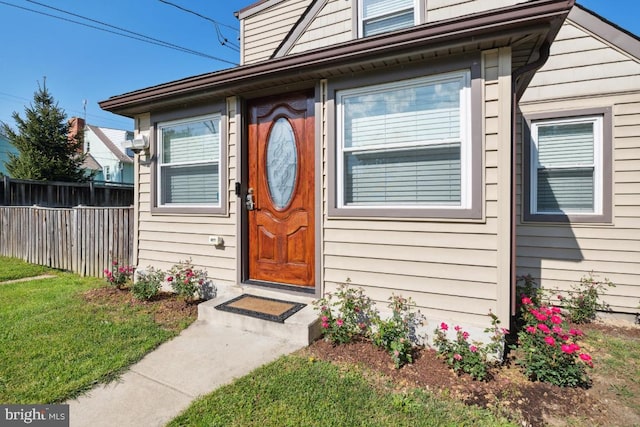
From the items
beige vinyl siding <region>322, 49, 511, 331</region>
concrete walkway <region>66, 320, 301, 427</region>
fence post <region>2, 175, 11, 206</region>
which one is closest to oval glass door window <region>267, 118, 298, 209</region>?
beige vinyl siding <region>322, 49, 511, 331</region>

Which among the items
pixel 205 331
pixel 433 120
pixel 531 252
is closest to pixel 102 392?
pixel 205 331

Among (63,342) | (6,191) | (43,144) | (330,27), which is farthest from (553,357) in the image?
(43,144)

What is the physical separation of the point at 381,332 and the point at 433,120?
1.95 m

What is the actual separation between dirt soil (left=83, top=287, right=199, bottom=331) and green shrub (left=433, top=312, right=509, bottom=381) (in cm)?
254

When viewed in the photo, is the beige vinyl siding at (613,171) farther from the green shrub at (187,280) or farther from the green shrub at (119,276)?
the green shrub at (119,276)

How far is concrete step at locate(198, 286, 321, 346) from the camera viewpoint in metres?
2.94

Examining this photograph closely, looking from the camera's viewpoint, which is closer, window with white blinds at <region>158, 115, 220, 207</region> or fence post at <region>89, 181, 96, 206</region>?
window with white blinds at <region>158, 115, 220, 207</region>

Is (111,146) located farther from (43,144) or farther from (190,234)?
(190,234)

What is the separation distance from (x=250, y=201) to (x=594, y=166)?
13.6 feet

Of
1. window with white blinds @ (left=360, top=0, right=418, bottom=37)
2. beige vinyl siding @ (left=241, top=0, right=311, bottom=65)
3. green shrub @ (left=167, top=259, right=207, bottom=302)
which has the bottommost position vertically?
green shrub @ (left=167, top=259, right=207, bottom=302)

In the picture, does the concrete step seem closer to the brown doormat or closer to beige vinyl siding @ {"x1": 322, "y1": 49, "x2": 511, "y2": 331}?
the brown doormat

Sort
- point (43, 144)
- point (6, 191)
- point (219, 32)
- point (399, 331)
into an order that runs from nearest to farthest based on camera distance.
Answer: point (399, 331) → point (6, 191) → point (219, 32) → point (43, 144)

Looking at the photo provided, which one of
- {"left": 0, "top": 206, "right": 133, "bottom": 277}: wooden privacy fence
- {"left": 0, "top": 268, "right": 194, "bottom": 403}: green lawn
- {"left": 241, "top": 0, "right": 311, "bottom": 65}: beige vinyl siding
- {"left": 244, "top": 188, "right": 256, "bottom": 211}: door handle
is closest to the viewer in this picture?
{"left": 0, "top": 268, "right": 194, "bottom": 403}: green lawn

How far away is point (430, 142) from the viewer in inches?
116
